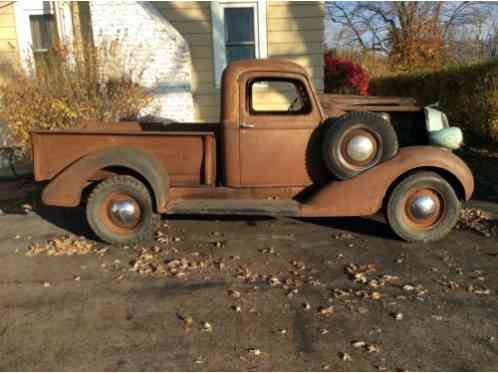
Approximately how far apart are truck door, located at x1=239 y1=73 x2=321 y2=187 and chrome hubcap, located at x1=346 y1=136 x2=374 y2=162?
1.63 feet

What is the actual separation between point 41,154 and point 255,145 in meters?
2.39

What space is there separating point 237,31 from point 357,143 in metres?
5.93


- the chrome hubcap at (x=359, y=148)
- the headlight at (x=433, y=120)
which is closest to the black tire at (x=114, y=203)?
the chrome hubcap at (x=359, y=148)

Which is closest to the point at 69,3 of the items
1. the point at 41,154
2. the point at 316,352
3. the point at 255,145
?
the point at 41,154

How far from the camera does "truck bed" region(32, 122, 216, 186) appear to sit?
4848 mm

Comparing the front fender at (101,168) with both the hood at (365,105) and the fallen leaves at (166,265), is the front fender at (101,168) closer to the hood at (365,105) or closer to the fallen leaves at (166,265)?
the fallen leaves at (166,265)

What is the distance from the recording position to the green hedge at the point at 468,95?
926cm

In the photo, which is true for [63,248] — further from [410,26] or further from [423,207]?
[410,26]

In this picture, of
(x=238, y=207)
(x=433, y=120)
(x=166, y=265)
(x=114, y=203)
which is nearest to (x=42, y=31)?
(x=114, y=203)

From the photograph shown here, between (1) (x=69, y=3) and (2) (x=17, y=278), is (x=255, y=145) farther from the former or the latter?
(1) (x=69, y=3)

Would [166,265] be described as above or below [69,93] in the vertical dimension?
below

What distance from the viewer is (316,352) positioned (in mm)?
2822

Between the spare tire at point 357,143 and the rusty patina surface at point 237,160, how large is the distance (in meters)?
0.11

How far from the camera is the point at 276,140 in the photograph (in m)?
4.86
